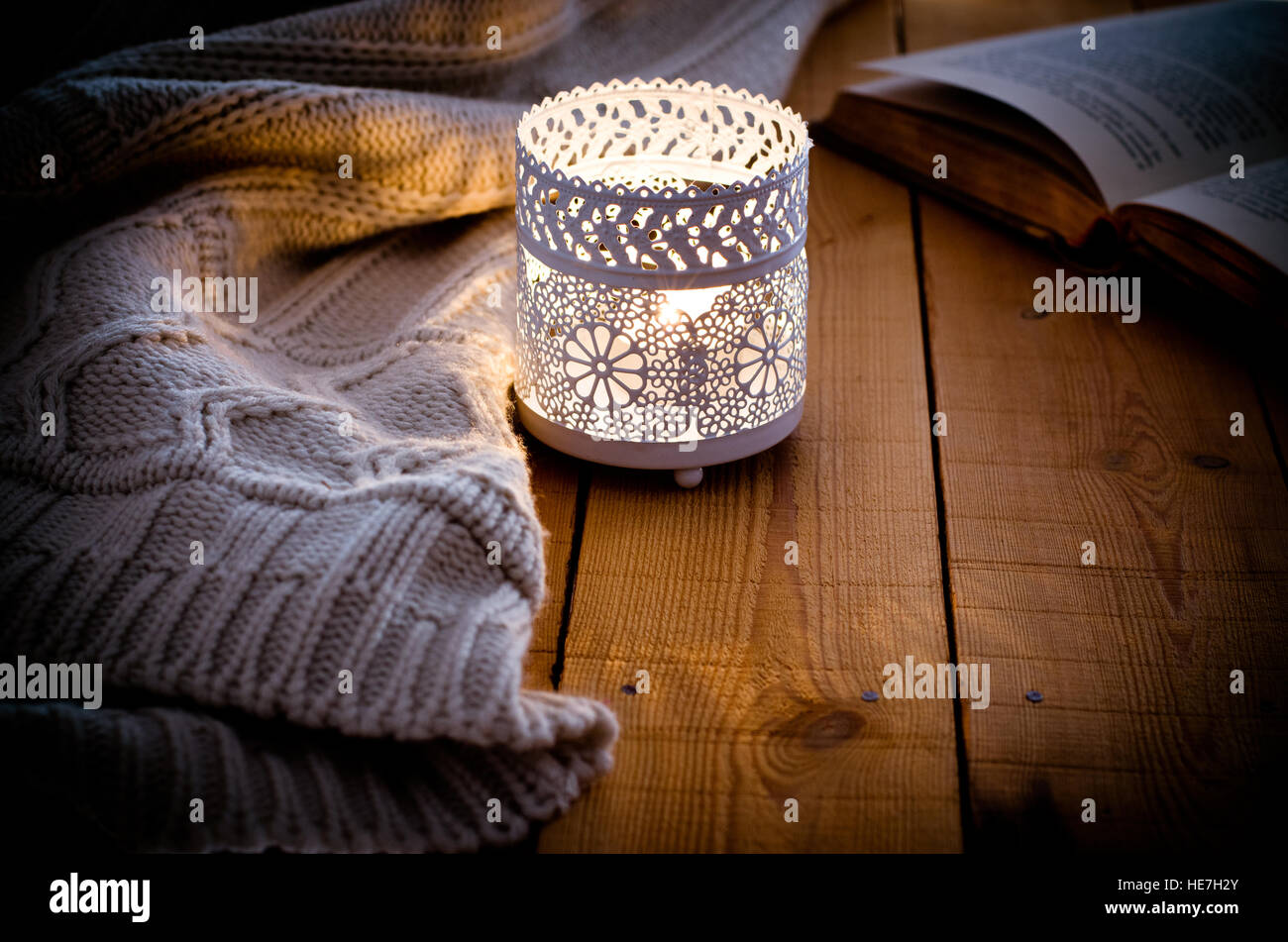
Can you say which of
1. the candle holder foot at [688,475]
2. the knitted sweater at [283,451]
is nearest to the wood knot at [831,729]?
the knitted sweater at [283,451]

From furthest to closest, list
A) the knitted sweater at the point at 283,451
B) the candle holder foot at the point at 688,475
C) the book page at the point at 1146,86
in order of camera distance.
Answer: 1. the book page at the point at 1146,86
2. the candle holder foot at the point at 688,475
3. the knitted sweater at the point at 283,451

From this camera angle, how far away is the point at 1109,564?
81 cm

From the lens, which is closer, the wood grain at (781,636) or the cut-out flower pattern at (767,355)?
the wood grain at (781,636)

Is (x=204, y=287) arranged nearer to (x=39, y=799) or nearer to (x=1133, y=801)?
(x=39, y=799)

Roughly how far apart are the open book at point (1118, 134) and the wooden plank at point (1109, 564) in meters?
0.07

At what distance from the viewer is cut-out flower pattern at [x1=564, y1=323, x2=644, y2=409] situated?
2.68 feet

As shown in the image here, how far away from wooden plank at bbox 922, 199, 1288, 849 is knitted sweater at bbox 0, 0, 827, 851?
26 cm

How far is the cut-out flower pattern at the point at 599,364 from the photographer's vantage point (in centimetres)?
82

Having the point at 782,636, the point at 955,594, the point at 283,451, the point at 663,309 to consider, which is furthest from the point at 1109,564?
the point at 283,451

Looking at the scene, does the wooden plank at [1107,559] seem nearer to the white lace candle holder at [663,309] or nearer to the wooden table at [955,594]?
the wooden table at [955,594]

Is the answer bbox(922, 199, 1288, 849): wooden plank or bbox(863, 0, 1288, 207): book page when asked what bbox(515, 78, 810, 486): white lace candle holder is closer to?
bbox(922, 199, 1288, 849): wooden plank

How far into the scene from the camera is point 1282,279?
100 cm

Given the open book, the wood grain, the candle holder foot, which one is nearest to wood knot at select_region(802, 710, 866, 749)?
the wood grain

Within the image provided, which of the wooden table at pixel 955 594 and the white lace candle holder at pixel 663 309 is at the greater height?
the white lace candle holder at pixel 663 309
